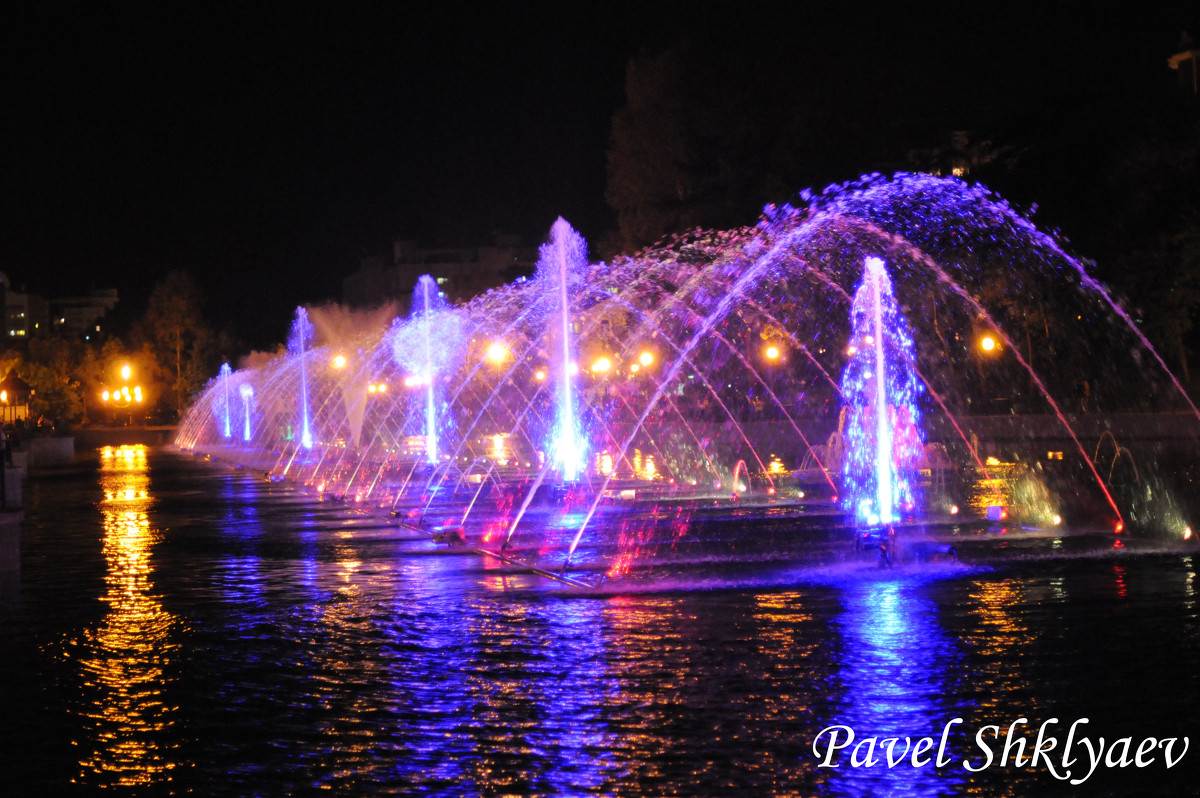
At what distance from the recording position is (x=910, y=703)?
7410mm

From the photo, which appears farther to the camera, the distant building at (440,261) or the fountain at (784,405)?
the distant building at (440,261)

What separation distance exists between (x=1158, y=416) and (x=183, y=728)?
103 feet

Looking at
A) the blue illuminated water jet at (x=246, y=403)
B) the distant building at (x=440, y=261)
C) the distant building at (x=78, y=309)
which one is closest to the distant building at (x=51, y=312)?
the distant building at (x=78, y=309)

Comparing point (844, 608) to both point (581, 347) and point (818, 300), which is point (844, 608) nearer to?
point (818, 300)

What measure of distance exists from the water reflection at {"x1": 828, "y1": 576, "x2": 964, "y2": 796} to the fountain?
3624mm

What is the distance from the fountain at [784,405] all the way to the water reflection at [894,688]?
362 cm

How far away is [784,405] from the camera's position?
49031 mm

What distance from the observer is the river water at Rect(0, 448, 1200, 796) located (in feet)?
20.8

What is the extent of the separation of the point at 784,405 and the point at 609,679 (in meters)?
41.4

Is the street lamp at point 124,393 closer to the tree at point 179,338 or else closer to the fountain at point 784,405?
the tree at point 179,338

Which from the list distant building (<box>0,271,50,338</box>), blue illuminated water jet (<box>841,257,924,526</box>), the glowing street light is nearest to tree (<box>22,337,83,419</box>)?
the glowing street light

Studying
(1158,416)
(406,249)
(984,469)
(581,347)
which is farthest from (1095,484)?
(406,249)

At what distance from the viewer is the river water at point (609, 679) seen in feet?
20.8

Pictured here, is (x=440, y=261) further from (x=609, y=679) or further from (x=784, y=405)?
(x=609, y=679)
